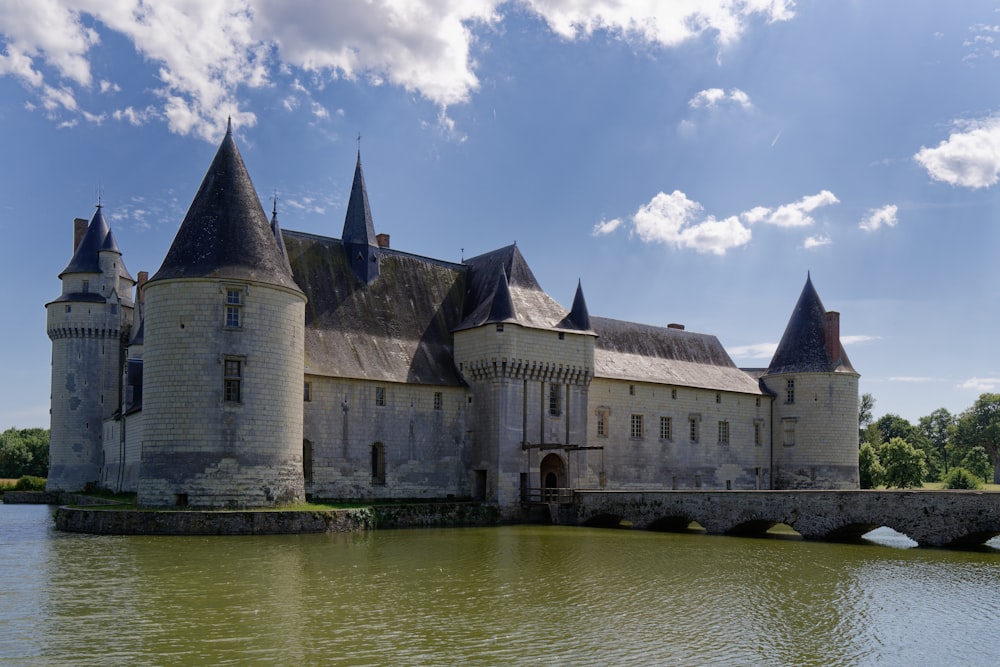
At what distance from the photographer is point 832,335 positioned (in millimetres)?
44500

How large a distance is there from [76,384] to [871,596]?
40.1 meters

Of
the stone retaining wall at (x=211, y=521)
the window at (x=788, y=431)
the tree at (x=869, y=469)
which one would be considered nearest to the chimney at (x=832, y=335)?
the window at (x=788, y=431)

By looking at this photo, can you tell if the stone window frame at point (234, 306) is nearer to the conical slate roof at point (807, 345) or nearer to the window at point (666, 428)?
the window at point (666, 428)

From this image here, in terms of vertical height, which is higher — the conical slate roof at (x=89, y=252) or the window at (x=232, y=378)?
the conical slate roof at (x=89, y=252)

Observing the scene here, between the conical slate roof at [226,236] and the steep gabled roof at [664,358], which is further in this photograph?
the steep gabled roof at [664,358]

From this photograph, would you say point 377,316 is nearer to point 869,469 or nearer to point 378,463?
point 378,463

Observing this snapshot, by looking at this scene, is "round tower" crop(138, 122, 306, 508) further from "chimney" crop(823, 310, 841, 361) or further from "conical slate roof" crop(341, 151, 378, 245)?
"chimney" crop(823, 310, 841, 361)

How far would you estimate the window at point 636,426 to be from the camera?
39.7 m

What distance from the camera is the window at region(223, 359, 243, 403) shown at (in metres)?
26.3

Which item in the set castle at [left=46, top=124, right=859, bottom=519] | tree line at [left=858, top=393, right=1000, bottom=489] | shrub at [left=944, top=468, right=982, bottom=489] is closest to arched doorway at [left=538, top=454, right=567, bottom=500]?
castle at [left=46, top=124, right=859, bottom=519]

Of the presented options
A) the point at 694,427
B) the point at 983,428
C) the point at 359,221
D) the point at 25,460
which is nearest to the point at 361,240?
the point at 359,221

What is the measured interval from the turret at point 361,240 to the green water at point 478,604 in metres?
14.4

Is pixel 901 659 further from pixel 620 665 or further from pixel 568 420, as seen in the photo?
pixel 568 420

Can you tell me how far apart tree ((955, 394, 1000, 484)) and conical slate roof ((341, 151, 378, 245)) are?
72299mm
